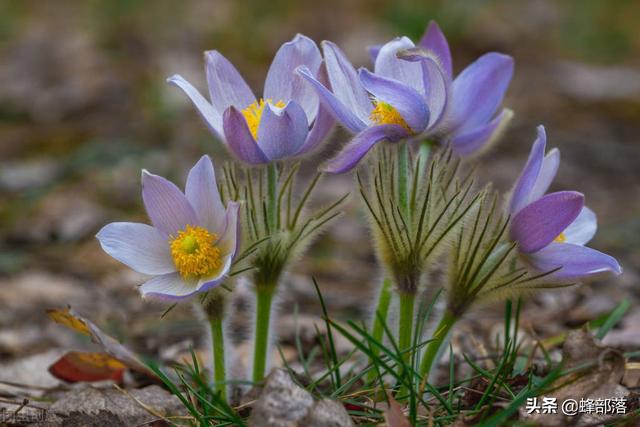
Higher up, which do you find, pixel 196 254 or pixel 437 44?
pixel 437 44

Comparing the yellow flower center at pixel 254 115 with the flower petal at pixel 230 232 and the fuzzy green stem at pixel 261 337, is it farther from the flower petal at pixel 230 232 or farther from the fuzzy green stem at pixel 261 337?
the fuzzy green stem at pixel 261 337

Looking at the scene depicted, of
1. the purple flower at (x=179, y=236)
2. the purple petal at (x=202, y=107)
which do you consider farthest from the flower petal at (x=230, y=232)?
the purple petal at (x=202, y=107)

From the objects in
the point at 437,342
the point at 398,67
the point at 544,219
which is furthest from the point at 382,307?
the point at 398,67

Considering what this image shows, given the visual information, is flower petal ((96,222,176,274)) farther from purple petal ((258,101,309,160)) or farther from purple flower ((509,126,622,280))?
purple flower ((509,126,622,280))

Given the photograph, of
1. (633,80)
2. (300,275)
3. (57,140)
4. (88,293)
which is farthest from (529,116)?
(88,293)

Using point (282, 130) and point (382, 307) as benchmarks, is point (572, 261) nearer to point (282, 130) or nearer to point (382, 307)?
point (382, 307)

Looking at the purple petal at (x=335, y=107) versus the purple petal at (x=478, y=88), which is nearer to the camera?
the purple petal at (x=335, y=107)

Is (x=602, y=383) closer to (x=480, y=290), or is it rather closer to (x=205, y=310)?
(x=480, y=290)
